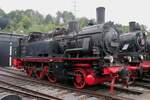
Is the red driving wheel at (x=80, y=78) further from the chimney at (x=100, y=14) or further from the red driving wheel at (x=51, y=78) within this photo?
the chimney at (x=100, y=14)

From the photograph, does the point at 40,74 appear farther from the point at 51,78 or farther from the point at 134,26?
the point at 134,26

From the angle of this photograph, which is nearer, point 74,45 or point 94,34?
point 94,34

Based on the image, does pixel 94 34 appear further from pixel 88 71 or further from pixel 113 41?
pixel 88 71

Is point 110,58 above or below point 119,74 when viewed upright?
above

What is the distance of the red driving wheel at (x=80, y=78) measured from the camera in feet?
32.9

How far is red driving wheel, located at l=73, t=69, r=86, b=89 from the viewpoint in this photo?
10023mm

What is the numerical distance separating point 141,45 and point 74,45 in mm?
3914

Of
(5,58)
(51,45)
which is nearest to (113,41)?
(51,45)

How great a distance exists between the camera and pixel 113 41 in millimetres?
10203

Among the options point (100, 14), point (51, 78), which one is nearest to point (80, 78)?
point (51, 78)

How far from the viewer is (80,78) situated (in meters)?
10.2

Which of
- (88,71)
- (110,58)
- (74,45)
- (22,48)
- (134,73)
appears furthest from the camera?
(22,48)

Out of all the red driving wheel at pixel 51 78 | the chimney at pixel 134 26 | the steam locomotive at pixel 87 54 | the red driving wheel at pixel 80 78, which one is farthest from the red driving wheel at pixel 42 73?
the chimney at pixel 134 26

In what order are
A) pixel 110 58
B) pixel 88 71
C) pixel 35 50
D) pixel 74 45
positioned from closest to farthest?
pixel 110 58 < pixel 88 71 < pixel 74 45 < pixel 35 50
